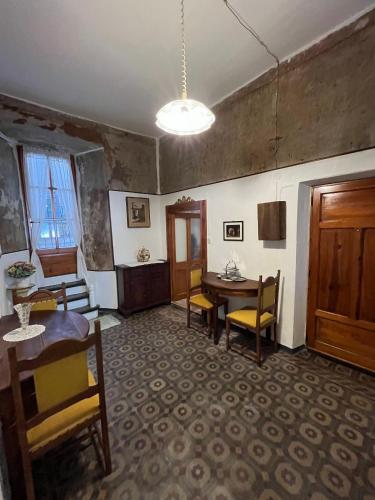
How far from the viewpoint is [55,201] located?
3918mm

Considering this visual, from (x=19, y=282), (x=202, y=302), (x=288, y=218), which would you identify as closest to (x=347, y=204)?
(x=288, y=218)

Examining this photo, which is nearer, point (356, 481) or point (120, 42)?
point (356, 481)

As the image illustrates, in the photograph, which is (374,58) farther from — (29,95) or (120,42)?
(29,95)

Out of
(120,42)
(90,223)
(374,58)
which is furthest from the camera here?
(90,223)

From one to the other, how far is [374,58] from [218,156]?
1.88 meters

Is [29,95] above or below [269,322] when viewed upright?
above

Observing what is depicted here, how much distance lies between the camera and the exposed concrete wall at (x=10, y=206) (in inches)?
122

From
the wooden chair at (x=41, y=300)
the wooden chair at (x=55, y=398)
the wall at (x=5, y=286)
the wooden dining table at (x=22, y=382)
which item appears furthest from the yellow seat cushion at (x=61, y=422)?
the wall at (x=5, y=286)

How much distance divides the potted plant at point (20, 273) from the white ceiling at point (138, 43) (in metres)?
2.29

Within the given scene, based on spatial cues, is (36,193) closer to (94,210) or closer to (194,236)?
(94,210)

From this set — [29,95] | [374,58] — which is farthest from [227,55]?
[29,95]

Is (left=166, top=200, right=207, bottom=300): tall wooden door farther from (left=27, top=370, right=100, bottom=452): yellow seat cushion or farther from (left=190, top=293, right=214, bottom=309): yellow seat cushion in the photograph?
(left=27, top=370, right=100, bottom=452): yellow seat cushion

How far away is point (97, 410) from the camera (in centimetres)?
137

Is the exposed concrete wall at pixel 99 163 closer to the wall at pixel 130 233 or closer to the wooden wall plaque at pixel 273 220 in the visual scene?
the wall at pixel 130 233
